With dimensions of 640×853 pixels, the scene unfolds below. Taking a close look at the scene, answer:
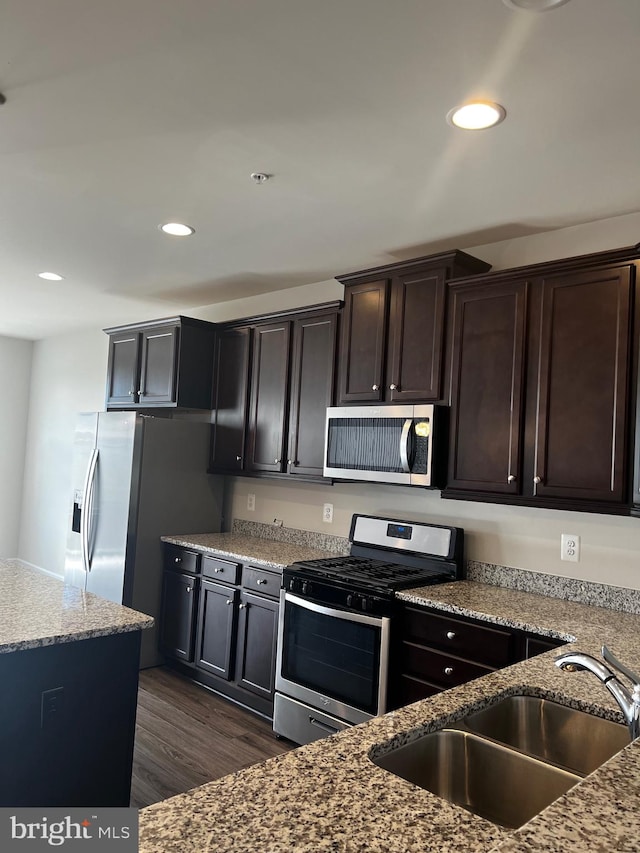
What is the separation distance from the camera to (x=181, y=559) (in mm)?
4262

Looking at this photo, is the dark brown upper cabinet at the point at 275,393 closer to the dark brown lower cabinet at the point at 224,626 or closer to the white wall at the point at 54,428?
the dark brown lower cabinet at the point at 224,626

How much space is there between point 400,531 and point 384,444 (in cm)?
54

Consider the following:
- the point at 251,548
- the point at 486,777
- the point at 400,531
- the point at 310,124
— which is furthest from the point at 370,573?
the point at 310,124

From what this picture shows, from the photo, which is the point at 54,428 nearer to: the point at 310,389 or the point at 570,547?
the point at 310,389

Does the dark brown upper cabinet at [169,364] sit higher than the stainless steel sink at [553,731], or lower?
higher

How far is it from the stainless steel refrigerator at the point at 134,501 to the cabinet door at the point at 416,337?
1.76 m

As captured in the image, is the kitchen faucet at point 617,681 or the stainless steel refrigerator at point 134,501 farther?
the stainless steel refrigerator at point 134,501

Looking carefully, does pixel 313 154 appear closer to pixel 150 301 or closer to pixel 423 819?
pixel 423 819

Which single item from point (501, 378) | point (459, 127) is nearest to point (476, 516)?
point (501, 378)

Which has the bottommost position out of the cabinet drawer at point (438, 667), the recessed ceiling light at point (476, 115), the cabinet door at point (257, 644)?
the cabinet door at point (257, 644)

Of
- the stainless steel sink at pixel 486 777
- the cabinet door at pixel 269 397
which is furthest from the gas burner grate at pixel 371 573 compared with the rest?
the stainless steel sink at pixel 486 777

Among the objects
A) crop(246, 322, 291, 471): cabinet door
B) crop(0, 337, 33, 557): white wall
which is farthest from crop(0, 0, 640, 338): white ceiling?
crop(0, 337, 33, 557): white wall

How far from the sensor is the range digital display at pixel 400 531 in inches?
138

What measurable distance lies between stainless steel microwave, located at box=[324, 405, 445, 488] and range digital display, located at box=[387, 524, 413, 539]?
0.35 metres
